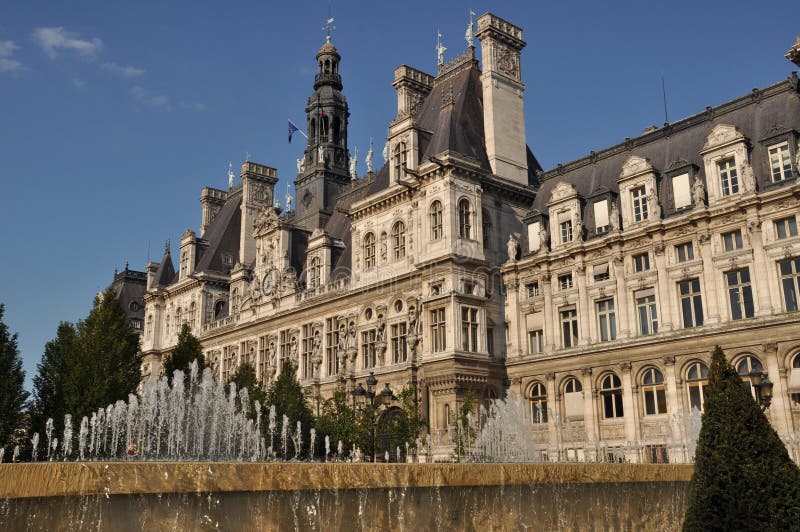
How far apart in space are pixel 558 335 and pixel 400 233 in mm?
12056

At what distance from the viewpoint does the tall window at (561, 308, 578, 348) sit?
38.6 m

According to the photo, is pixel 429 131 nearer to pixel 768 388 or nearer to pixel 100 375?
pixel 100 375

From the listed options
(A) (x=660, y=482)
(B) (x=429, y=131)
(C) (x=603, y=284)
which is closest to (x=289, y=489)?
(A) (x=660, y=482)

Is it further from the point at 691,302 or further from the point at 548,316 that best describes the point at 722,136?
the point at 548,316

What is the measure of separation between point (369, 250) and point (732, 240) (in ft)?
74.1

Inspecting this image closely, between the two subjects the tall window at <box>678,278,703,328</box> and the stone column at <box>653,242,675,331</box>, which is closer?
the tall window at <box>678,278,703,328</box>

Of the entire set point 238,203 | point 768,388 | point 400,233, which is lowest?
point 768,388

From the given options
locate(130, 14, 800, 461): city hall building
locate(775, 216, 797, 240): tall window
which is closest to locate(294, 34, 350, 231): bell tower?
locate(130, 14, 800, 461): city hall building

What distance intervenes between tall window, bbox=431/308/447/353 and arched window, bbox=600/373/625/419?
8651 mm

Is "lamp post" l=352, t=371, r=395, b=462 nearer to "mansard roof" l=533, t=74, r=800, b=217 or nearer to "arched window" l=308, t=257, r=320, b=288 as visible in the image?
"arched window" l=308, t=257, r=320, b=288

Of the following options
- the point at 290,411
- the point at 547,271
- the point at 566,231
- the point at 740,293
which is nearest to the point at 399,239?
the point at 547,271

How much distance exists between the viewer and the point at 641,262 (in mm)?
36312

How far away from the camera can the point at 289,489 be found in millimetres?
9414

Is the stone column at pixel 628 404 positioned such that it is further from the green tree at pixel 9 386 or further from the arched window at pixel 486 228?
the green tree at pixel 9 386
